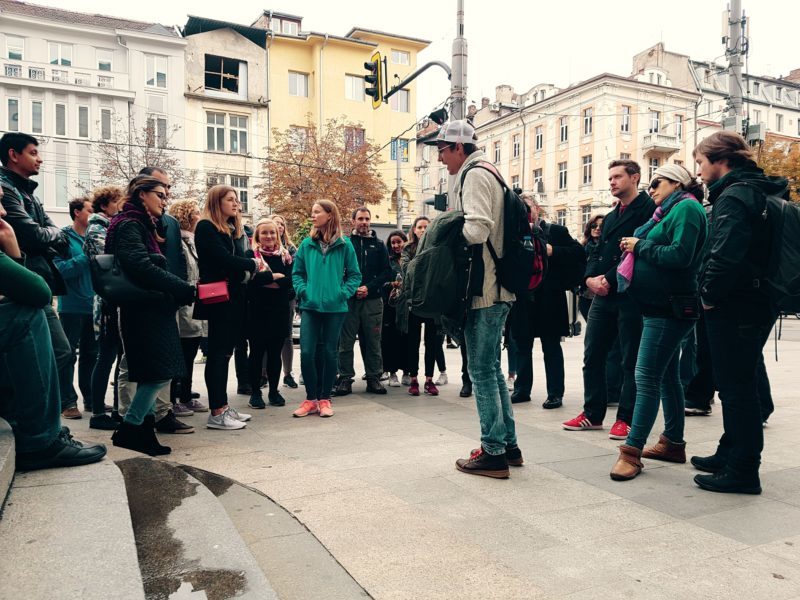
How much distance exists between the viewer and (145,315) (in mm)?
4578

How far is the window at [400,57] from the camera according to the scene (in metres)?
44.6

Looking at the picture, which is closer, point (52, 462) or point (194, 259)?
point (52, 462)

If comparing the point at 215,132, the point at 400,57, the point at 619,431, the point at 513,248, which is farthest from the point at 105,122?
the point at 513,248

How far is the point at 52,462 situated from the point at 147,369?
94 centimetres

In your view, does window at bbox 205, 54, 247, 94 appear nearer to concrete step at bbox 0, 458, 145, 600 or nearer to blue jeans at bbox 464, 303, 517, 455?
blue jeans at bbox 464, 303, 517, 455

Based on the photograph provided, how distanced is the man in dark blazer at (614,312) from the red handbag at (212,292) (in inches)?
121

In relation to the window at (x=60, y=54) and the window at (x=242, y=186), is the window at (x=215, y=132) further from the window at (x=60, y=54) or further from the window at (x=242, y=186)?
the window at (x=60, y=54)

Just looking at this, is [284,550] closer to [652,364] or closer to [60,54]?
[652,364]

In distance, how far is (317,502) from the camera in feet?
12.4

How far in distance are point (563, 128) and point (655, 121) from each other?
6181mm

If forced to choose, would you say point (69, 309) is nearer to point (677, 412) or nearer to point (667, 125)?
point (677, 412)

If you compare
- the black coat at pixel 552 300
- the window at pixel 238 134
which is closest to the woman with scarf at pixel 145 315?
the black coat at pixel 552 300

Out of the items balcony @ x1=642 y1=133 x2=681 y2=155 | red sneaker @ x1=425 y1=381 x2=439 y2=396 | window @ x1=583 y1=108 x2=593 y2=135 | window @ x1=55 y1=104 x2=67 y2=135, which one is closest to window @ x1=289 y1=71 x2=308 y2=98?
window @ x1=55 y1=104 x2=67 y2=135

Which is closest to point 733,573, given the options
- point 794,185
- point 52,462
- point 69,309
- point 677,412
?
point 677,412
